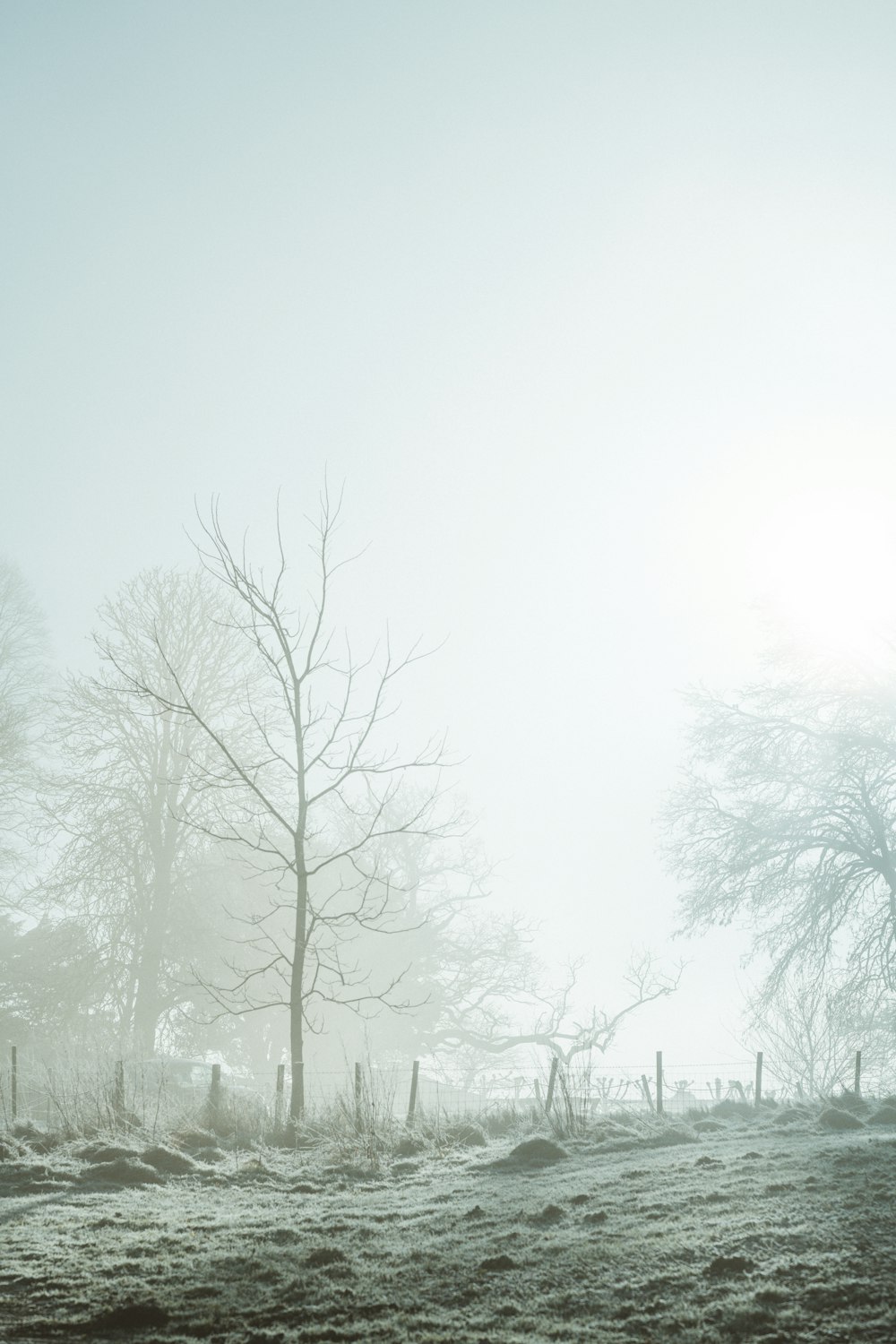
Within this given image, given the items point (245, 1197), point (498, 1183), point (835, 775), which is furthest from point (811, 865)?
point (245, 1197)

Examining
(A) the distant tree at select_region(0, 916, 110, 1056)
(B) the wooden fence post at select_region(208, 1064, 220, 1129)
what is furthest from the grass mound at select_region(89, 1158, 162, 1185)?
(A) the distant tree at select_region(0, 916, 110, 1056)

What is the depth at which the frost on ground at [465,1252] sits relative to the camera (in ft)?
9.38

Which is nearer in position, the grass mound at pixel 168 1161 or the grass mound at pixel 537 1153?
the grass mound at pixel 168 1161

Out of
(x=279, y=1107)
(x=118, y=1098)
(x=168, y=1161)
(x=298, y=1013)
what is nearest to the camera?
(x=168, y=1161)

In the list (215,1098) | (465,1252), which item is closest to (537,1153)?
(465,1252)

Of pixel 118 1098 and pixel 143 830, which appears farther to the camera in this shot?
pixel 143 830

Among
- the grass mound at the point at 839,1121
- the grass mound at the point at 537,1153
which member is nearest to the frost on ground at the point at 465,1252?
the grass mound at the point at 537,1153

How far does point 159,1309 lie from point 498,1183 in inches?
139

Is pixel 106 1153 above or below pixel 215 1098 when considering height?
above

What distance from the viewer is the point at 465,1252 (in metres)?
3.98

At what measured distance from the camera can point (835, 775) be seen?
1753cm

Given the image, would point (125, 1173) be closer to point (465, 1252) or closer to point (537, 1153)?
point (537, 1153)

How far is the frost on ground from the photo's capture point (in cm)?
286

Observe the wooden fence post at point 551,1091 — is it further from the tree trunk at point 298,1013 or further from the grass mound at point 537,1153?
the tree trunk at point 298,1013
